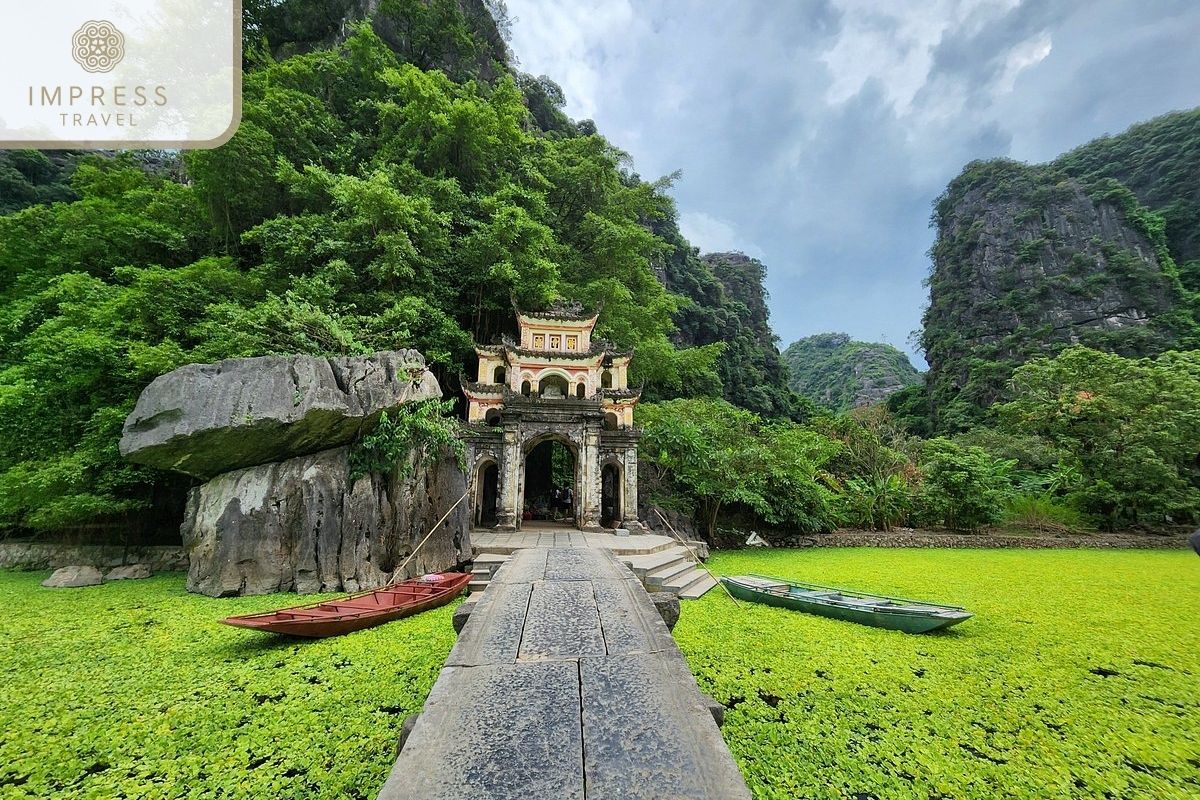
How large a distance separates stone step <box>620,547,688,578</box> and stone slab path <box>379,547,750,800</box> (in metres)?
3.48

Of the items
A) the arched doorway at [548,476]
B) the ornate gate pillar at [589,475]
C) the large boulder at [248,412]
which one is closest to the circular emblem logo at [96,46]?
the large boulder at [248,412]

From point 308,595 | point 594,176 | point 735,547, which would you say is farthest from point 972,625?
point 594,176

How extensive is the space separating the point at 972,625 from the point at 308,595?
9.21 m

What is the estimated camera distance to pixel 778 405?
33.8 metres

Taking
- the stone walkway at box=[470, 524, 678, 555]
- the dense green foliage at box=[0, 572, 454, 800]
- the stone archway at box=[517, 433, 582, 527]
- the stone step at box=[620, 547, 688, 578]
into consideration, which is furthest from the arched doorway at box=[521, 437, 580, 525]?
the dense green foliage at box=[0, 572, 454, 800]

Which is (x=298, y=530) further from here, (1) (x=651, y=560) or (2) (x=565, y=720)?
(2) (x=565, y=720)

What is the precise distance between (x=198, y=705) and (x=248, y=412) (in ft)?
13.8

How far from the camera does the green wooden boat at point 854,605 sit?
519 centimetres

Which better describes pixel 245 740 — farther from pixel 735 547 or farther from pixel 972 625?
pixel 735 547

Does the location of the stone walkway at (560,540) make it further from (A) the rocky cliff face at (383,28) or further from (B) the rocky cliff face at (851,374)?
(B) the rocky cliff face at (851,374)

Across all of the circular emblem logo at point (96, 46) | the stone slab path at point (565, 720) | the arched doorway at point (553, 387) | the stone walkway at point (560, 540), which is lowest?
the stone walkway at point (560, 540)

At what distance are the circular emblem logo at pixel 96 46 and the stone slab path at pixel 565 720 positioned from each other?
7.91 meters

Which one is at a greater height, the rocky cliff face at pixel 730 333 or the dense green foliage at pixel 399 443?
the rocky cliff face at pixel 730 333

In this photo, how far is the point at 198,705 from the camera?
3.38m
